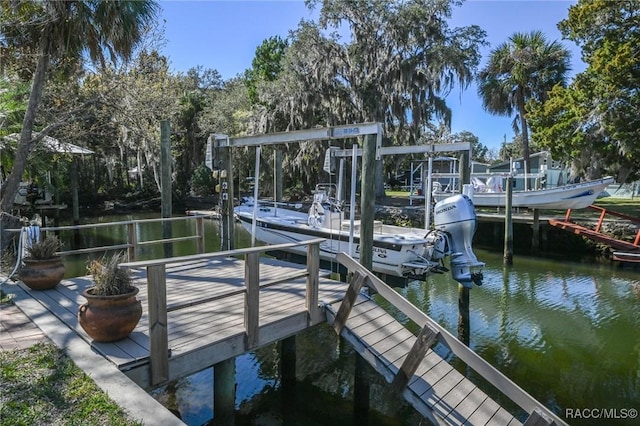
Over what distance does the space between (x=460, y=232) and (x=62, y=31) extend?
7616mm

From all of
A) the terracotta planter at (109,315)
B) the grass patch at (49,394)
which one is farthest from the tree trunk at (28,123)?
the terracotta planter at (109,315)

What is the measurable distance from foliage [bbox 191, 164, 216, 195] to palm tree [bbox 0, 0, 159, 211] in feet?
69.7

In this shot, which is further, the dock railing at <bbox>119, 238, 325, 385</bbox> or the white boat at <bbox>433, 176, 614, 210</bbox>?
the white boat at <bbox>433, 176, 614, 210</bbox>

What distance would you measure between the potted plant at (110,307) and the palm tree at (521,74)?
2043 centimetres

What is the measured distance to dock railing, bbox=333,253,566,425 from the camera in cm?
376

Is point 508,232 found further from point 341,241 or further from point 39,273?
point 39,273

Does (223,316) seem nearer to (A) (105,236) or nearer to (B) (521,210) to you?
(A) (105,236)

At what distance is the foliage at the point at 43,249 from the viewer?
568 centimetres

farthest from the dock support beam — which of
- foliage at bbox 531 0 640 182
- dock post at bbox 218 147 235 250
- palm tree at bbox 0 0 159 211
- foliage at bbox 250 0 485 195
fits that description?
foliage at bbox 250 0 485 195

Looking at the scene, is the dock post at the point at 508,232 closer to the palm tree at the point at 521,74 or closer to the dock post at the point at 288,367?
the palm tree at the point at 521,74

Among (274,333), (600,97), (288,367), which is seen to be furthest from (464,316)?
(600,97)

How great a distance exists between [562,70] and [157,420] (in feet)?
78.3

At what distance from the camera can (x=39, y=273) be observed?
560 centimetres

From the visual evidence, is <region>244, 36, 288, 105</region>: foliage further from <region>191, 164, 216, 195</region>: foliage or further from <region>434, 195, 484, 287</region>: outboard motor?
<region>434, 195, 484, 287</region>: outboard motor
